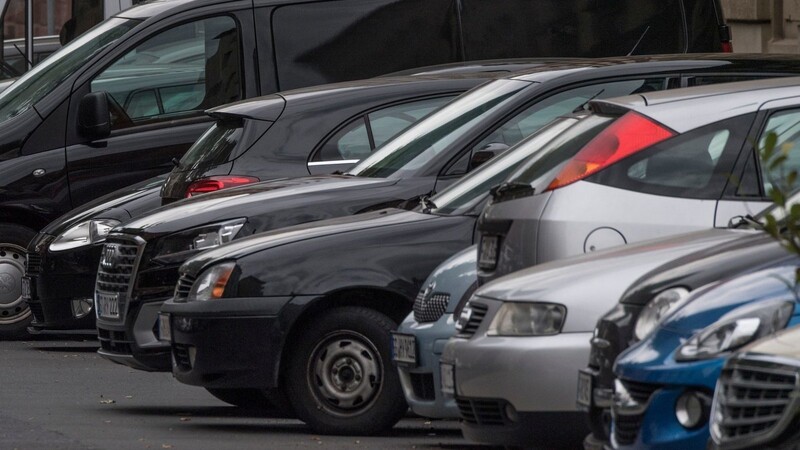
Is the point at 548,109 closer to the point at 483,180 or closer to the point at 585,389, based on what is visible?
the point at 483,180

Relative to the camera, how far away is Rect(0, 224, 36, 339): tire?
13.9 m

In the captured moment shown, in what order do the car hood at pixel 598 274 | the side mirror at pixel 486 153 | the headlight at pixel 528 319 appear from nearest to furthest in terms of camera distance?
1. the car hood at pixel 598 274
2. the headlight at pixel 528 319
3. the side mirror at pixel 486 153

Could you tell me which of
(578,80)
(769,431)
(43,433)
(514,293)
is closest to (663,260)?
(514,293)

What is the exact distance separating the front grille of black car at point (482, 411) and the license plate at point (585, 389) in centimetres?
67

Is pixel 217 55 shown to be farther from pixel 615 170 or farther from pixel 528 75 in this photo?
pixel 615 170

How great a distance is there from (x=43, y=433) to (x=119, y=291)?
160 centimetres

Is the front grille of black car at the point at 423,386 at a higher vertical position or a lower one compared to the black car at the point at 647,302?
lower

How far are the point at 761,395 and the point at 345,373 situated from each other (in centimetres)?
414

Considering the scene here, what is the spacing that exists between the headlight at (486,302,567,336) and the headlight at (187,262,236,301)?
213 cm

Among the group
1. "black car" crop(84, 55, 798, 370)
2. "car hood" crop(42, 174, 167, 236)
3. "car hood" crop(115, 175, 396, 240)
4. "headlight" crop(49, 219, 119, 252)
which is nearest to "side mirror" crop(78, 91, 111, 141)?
"car hood" crop(42, 174, 167, 236)

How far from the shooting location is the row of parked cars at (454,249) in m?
5.54

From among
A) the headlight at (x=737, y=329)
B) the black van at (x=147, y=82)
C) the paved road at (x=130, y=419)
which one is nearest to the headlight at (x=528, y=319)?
the headlight at (x=737, y=329)

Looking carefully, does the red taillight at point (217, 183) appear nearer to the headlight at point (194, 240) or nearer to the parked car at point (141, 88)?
the headlight at point (194, 240)

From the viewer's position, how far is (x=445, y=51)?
1475cm
